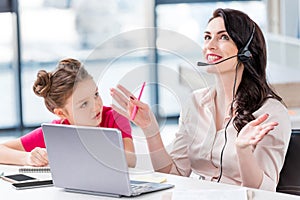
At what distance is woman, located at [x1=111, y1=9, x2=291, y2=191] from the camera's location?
2.34 meters

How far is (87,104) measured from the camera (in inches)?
92.8

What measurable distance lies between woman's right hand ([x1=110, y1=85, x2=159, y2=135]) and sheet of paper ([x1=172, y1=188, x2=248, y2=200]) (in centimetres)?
31

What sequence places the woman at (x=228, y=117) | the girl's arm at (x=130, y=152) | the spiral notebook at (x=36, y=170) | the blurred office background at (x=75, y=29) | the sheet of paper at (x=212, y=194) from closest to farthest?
the sheet of paper at (x=212, y=194) < the girl's arm at (x=130, y=152) < the woman at (x=228, y=117) < the spiral notebook at (x=36, y=170) < the blurred office background at (x=75, y=29)

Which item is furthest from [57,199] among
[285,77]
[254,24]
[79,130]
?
[285,77]

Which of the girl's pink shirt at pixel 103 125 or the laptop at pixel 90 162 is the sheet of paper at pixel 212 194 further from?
the girl's pink shirt at pixel 103 125

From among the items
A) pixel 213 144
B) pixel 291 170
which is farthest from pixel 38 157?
pixel 291 170

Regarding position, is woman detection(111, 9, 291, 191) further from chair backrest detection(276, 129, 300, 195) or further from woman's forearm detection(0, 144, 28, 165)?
woman's forearm detection(0, 144, 28, 165)

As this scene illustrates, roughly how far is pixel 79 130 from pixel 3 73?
4191 millimetres

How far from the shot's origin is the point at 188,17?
6.45m

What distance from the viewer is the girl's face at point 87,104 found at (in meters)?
2.34

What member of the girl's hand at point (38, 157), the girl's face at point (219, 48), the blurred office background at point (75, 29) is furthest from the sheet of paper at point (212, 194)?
the blurred office background at point (75, 29)

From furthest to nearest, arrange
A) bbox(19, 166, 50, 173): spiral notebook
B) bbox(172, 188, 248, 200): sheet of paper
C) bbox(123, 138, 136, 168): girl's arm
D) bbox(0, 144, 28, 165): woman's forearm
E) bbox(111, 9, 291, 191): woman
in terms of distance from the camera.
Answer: bbox(0, 144, 28, 165): woman's forearm
bbox(19, 166, 50, 173): spiral notebook
bbox(111, 9, 291, 191): woman
bbox(123, 138, 136, 168): girl's arm
bbox(172, 188, 248, 200): sheet of paper

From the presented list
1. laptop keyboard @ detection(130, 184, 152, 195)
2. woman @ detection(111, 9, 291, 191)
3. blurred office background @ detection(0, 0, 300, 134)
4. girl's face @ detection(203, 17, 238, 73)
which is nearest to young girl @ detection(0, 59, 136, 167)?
woman @ detection(111, 9, 291, 191)

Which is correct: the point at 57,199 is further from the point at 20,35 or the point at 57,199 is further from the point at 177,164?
the point at 20,35
